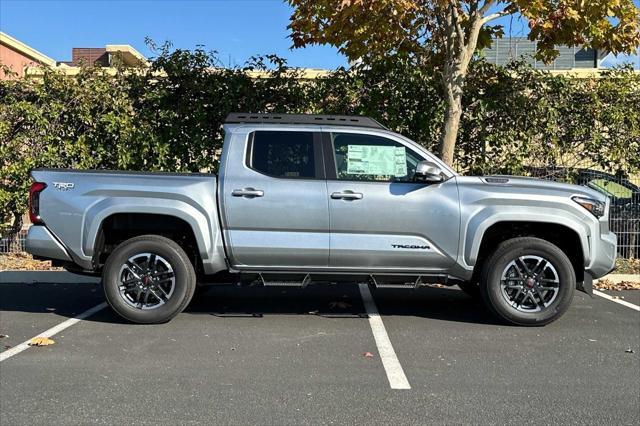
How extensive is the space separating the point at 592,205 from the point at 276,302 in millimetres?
3657

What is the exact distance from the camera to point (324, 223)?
586 cm

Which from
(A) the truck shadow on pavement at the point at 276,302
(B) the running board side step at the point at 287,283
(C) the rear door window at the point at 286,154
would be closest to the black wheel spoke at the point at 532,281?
(A) the truck shadow on pavement at the point at 276,302

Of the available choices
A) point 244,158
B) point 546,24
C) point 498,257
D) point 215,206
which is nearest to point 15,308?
point 215,206

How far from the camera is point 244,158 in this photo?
6.00 meters

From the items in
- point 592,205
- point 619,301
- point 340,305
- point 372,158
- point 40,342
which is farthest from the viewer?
point 619,301

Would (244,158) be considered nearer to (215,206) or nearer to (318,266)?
(215,206)

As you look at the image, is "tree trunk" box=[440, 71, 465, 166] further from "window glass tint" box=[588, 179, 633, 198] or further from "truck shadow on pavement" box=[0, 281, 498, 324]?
"window glass tint" box=[588, 179, 633, 198]

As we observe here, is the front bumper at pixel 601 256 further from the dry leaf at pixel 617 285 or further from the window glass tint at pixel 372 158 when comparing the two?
the dry leaf at pixel 617 285

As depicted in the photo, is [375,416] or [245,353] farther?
[245,353]

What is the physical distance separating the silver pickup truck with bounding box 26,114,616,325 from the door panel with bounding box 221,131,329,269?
0.01m

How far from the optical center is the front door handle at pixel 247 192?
230 inches

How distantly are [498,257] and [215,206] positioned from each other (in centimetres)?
286

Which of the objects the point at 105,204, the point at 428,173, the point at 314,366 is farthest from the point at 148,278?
the point at 428,173

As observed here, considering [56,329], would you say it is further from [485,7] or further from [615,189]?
[615,189]
